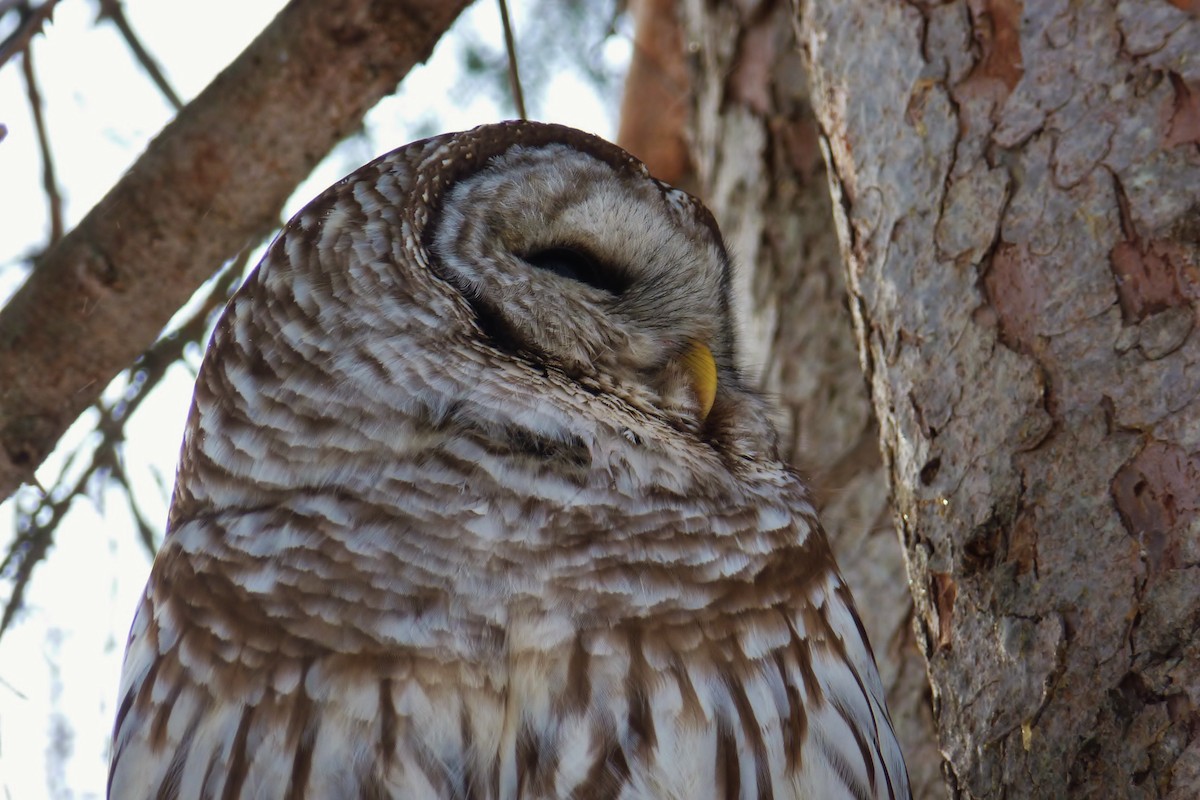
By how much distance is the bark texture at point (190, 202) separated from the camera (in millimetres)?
2369

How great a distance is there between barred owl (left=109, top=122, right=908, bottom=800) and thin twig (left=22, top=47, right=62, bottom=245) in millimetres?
1089

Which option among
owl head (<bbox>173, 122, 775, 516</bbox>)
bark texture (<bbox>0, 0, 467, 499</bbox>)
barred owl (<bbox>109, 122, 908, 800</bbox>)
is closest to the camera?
barred owl (<bbox>109, 122, 908, 800</bbox>)

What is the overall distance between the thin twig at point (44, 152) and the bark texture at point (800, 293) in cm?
152

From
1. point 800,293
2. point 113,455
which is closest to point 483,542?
point 113,455

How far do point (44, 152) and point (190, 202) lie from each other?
80 cm

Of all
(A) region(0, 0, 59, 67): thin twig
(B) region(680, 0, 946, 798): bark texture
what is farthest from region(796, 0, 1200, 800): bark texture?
(A) region(0, 0, 59, 67): thin twig

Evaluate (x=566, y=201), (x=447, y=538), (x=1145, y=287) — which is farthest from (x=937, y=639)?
(x=566, y=201)

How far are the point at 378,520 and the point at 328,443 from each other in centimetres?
17

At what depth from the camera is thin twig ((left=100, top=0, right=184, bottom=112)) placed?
2.99 meters

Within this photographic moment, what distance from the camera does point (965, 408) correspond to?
2.04 metres

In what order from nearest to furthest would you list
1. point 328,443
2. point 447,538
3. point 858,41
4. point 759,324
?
1. point 447,538
2. point 328,443
3. point 858,41
4. point 759,324

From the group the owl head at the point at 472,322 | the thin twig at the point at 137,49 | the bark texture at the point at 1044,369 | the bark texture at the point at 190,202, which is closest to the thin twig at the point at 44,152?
the thin twig at the point at 137,49

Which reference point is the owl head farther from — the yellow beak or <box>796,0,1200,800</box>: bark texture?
<box>796,0,1200,800</box>: bark texture

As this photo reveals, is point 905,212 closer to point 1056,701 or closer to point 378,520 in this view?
point 1056,701
